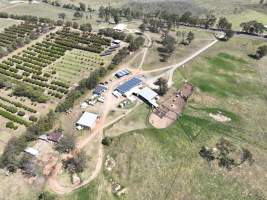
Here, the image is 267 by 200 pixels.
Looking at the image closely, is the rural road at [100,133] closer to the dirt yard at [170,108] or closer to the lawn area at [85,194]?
the lawn area at [85,194]

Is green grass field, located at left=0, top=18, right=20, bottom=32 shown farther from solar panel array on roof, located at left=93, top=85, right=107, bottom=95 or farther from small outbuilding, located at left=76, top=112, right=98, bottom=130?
small outbuilding, located at left=76, top=112, right=98, bottom=130

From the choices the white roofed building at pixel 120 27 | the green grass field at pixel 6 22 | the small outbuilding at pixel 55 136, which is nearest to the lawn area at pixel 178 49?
the white roofed building at pixel 120 27

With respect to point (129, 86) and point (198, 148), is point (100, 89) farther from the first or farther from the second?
point (198, 148)

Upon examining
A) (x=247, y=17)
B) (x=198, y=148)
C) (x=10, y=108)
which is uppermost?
(x=247, y=17)

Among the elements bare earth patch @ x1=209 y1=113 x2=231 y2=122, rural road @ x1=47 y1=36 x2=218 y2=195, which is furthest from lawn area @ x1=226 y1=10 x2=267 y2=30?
bare earth patch @ x1=209 y1=113 x2=231 y2=122

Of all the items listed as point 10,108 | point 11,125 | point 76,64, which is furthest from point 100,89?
point 11,125

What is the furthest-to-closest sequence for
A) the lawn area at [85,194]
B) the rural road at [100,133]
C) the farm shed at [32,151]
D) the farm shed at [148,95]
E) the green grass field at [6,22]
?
the green grass field at [6,22]
the farm shed at [148,95]
the farm shed at [32,151]
the rural road at [100,133]
the lawn area at [85,194]
